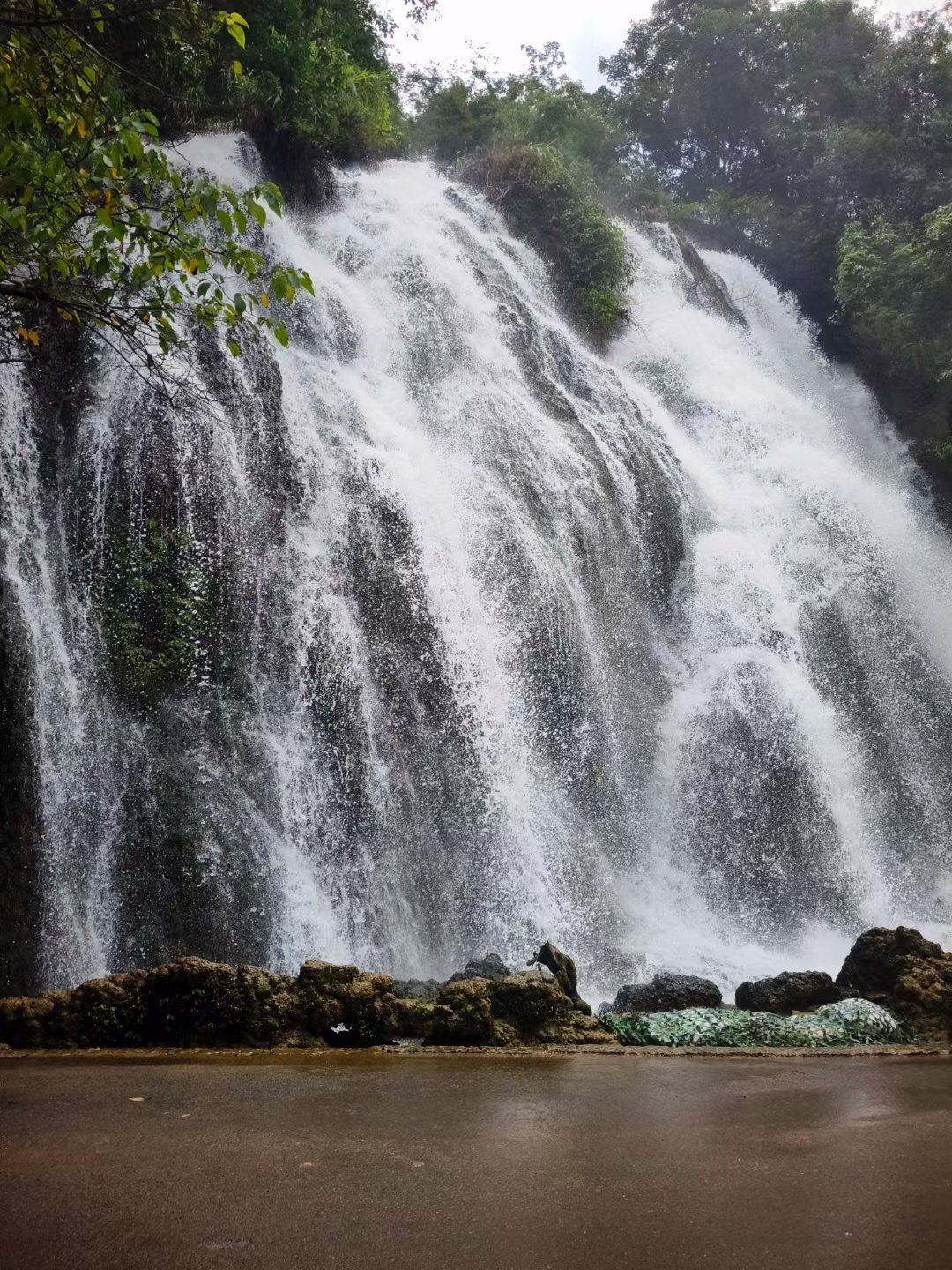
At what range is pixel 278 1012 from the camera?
22.4ft

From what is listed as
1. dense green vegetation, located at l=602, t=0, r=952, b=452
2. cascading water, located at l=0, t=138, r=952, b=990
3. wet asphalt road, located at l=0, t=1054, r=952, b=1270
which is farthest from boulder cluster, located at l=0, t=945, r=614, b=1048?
dense green vegetation, located at l=602, t=0, r=952, b=452

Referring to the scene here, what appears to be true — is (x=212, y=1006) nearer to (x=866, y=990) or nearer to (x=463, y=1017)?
(x=463, y=1017)

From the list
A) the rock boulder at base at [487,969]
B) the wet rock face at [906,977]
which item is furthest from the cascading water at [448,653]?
the wet rock face at [906,977]

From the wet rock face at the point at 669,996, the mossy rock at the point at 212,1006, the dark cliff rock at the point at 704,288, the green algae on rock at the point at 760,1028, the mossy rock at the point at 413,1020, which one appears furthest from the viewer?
the dark cliff rock at the point at 704,288

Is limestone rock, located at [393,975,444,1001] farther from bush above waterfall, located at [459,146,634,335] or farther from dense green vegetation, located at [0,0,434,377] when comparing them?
bush above waterfall, located at [459,146,634,335]

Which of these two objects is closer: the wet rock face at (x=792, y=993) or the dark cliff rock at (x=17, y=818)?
the wet rock face at (x=792, y=993)

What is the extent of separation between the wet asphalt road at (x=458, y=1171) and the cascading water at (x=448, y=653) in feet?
17.7

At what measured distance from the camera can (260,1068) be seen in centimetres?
588

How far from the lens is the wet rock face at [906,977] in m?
8.52

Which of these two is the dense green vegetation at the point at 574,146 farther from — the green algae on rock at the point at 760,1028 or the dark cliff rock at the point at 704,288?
the green algae on rock at the point at 760,1028

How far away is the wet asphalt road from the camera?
304 cm

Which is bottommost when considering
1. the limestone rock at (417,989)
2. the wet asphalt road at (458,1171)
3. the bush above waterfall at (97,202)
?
the wet asphalt road at (458,1171)

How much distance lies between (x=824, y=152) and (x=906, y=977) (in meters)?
27.8

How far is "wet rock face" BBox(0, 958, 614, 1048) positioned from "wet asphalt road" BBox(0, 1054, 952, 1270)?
2.70 ft
